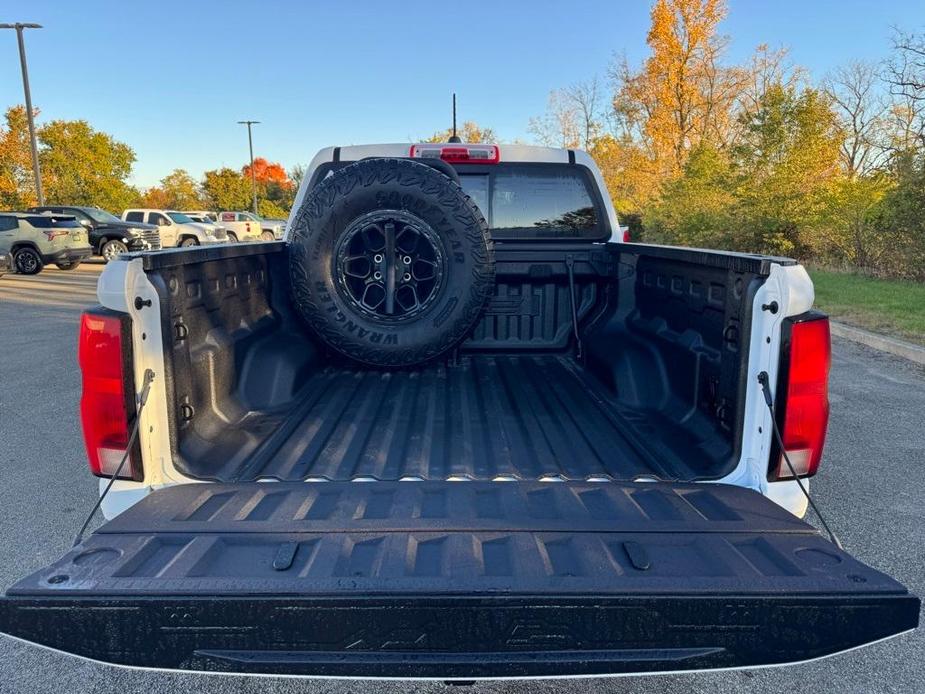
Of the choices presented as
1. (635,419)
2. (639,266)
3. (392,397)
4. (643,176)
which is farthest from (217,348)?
(643,176)

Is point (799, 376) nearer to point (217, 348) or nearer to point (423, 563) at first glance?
point (423, 563)

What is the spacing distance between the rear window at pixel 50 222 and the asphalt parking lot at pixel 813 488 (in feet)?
34.9

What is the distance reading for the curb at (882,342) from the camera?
24.3ft

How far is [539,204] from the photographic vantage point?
13.0 ft

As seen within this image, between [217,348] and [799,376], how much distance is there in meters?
2.12

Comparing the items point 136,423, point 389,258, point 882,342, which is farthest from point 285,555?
point 882,342

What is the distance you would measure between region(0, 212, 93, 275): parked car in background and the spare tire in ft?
58.8

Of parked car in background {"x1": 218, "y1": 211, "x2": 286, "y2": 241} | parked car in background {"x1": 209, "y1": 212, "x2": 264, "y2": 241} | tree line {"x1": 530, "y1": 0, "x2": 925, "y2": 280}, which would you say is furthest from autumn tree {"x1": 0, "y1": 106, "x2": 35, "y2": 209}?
tree line {"x1": 530, "y1": 0, "x2": 925, "y2": 280}

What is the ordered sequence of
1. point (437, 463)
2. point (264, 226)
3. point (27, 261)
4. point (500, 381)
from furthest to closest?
point (264, 226), point (27, 261), point (500, 381), point (437, 463)

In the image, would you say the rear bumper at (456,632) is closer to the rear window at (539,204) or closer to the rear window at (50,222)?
the rear window at (539,204)

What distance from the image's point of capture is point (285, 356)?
3.12 metres

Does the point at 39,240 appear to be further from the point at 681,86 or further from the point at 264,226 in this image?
the point at 681,86

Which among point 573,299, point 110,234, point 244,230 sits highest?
point 244,230

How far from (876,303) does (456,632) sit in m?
11.7
